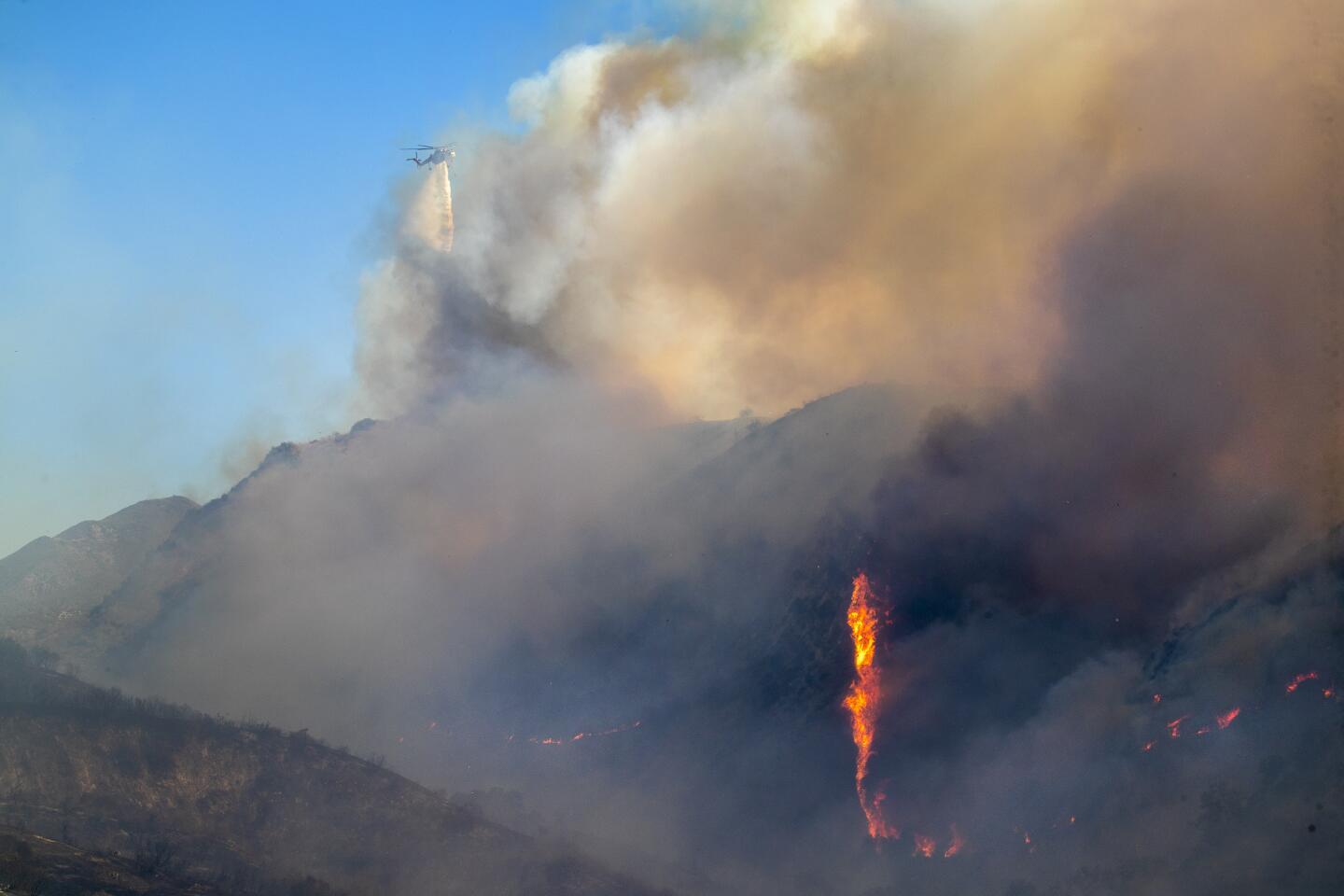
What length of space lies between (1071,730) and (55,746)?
7655 cm

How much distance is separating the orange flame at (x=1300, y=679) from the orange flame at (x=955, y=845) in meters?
26.1

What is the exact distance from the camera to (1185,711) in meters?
89.6

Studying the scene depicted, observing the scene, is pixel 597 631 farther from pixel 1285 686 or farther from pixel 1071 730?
pixel 1285 686

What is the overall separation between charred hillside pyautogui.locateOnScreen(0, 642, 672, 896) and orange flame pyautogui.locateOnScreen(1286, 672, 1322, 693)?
157 ft

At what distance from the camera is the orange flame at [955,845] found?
95.4 meters

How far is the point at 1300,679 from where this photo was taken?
278ft

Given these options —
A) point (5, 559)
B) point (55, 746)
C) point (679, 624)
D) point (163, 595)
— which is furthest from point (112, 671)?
point (679, 624)

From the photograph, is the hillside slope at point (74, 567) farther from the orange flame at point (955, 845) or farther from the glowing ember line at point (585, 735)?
the orange flame at point (955, 845)

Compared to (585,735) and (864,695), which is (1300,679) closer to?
(864,695)

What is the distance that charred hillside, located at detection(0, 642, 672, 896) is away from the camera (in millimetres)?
90750

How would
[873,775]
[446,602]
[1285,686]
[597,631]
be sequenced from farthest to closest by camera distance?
[446,602] < [597,631] < [873,775] < [1285,686]

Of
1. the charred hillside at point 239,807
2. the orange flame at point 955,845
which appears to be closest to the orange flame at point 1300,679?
the orange flame at point 955,845

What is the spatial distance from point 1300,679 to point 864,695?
38011 millimetres

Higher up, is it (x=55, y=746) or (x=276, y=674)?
(x=276, y=674)
